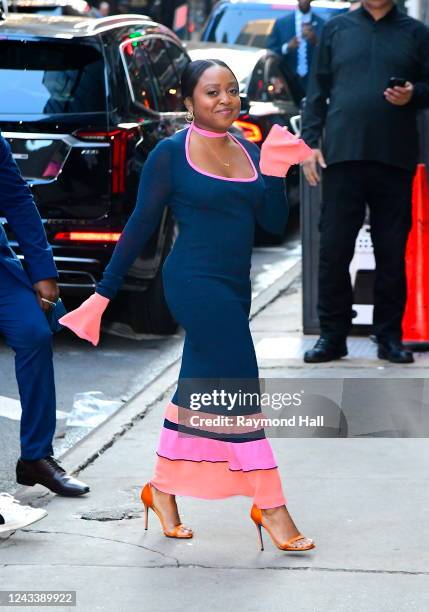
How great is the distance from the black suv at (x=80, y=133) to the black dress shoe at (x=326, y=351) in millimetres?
1215

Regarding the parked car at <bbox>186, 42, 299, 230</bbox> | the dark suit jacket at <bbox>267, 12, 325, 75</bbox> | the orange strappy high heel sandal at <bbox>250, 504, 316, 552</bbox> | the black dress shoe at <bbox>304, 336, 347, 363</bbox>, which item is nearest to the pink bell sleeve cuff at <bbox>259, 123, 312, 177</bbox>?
the orange strappy high heel sandal at <bbox>250, 504, 316, 552</bbox>

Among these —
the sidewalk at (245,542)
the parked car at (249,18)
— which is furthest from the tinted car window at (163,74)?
the parked car at (249,18)

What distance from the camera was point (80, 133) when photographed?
27.7 ft

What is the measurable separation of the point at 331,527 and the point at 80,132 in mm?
3751

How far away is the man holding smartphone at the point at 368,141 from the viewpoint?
7797mm

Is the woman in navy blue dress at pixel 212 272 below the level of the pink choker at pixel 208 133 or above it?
below

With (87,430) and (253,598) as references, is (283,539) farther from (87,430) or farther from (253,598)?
(87,430)

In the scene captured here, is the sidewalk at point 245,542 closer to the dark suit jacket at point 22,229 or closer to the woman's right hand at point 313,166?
the dark suit jacket at point 22,229

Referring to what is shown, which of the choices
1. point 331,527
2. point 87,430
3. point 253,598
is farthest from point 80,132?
point 253,598

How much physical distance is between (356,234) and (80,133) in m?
1.67

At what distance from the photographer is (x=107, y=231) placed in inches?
334

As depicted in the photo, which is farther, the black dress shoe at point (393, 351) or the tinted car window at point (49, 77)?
the tinted car window at point (49, 77)

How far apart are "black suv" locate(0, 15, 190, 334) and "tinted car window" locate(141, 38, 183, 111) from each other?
20.1 inches

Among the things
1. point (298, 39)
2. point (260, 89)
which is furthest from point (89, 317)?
point (298, 39)
